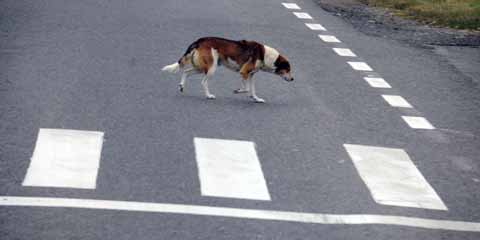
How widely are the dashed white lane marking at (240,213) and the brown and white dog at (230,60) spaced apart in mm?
5201

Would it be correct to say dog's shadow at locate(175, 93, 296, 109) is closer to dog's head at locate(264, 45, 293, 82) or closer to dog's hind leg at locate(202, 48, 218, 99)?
dog's hind leg at locate(202, 48, 218, 99)

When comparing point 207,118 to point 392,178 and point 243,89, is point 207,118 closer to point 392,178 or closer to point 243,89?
point 243,89

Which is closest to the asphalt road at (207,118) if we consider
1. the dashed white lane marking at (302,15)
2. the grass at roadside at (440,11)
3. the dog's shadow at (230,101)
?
the dog's shadow at (230,101)

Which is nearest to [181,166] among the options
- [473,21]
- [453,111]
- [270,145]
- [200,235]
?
[270,145]

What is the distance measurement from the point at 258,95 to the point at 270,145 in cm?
303

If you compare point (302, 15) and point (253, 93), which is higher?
point (253, 93)

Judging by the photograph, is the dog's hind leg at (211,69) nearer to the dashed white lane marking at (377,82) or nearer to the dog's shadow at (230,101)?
the dog's shadow at (230,101)

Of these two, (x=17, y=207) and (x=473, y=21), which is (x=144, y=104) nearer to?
(x=17, y=207)

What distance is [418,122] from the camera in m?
16.0

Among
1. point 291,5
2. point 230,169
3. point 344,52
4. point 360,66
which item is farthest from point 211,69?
point 291,5

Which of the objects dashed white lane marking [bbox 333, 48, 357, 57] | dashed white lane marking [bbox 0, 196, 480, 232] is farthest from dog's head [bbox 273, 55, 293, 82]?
dashed white lane marking [bbox 0, 196, 480, 232]

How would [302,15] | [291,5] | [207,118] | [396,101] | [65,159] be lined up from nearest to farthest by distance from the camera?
[65,159]
[207,118]
[396,101]
[302,15]
[291,5]

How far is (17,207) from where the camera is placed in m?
11.1

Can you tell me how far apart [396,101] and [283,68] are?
154cm
